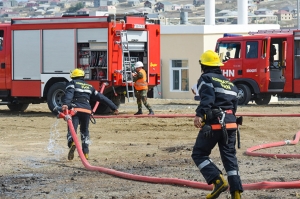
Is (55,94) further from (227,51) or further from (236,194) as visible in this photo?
(236,194)

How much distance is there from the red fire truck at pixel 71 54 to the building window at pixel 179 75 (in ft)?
63.9

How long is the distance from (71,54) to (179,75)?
21101 millimetres

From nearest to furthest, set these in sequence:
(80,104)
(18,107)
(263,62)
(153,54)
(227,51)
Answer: (80,104)
(153,54)
(18,107)
(263,62)
(227,51)

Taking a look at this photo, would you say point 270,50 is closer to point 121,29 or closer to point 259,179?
point 121,29

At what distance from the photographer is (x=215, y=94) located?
9.16 meters

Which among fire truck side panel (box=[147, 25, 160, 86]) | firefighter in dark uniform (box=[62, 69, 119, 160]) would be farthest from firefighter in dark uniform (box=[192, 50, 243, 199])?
fire truck side panel (box=[147, 25, 160, 86])

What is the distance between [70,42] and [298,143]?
8.52 meters

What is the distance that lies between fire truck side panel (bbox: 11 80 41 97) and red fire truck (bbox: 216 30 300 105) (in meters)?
7.38

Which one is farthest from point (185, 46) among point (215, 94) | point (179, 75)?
point (215, 94)

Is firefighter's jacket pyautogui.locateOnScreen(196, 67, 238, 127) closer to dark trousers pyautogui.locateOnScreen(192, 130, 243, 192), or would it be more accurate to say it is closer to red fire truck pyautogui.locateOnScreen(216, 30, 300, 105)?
dark trousers pyautogui.locateOnScreen(192, 130, 243, 192)

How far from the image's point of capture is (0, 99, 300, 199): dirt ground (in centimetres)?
1013

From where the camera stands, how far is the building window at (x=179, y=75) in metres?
42.0

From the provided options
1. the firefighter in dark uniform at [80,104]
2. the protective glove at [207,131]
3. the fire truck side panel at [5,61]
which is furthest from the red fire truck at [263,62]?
the protective glove at [207,131]

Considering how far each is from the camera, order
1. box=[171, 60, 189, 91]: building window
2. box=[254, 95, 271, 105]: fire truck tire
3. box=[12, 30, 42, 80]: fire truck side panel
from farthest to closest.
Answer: box=[171, 60, 189, 91]: building window, box=[254, 95, 271, 105]: fire truck tire, box=[12, 30, 42, 80]: fire truck side panel
